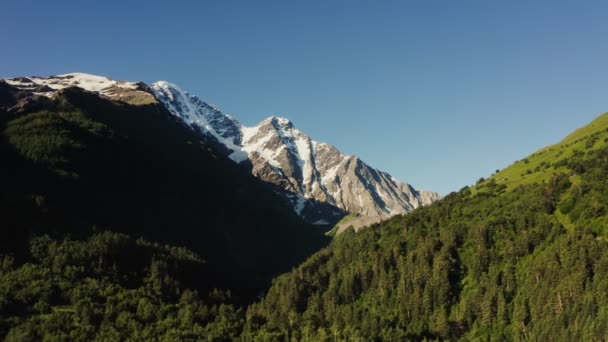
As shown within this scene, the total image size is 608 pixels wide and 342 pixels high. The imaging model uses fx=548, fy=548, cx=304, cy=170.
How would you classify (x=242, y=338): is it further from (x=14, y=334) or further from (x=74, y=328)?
(x=14, y=334)

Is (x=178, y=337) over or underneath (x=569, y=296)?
over

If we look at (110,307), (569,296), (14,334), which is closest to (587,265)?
(569,296)

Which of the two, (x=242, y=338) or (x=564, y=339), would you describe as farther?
(x=242, y=338)

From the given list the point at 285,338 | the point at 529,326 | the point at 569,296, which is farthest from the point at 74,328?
the point at 569,296

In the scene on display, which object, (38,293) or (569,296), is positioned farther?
(38,293)

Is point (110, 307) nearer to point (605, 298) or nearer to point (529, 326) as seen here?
point (529, 326)

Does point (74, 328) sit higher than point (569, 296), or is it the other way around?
point (74, 328)

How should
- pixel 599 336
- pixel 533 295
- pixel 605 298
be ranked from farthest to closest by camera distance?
pixel 533 295
pixel 605 298
pixel 599 336

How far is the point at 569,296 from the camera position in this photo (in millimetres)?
181625

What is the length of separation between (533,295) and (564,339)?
88.5 feet

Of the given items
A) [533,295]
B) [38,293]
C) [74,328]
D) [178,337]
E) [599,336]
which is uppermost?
[38,293]

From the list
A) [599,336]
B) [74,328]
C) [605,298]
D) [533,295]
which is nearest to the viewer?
[599,336]

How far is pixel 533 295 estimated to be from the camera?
191750 mm

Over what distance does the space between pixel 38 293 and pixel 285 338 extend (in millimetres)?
90168
